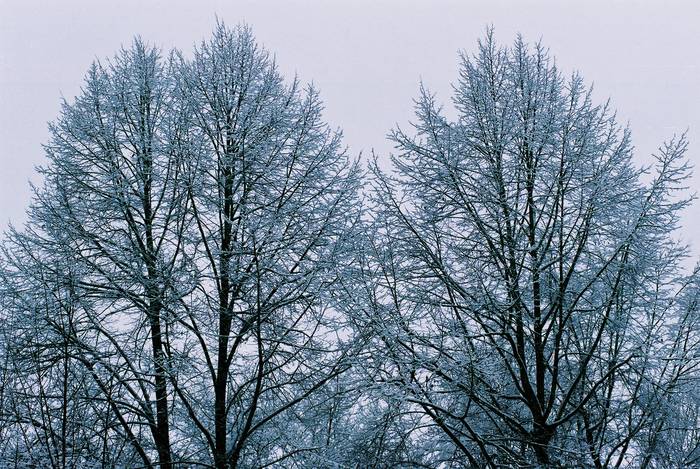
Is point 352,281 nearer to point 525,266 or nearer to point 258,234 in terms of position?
point 258,234

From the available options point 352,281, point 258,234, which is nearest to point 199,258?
point 258,234

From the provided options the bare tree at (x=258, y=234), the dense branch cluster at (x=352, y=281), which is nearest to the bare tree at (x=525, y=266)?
the dense branch cluster at (x=352, y=281)

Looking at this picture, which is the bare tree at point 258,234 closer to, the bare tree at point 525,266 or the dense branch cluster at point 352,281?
the dense branch cluster at point 352,281

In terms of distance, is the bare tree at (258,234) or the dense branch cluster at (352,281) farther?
the bare tree at (258,234)

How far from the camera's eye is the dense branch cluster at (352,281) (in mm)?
6574

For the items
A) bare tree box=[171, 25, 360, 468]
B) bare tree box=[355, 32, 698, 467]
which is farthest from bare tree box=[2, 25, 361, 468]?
bare tree box=[355, 32, 698, 467]

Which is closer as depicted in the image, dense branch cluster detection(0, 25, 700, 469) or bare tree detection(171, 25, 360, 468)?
dense branch cluster detection(0, 25, 700, 469)

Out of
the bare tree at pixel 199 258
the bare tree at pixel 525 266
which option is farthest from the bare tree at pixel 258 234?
the bare tree at pixel 525 266

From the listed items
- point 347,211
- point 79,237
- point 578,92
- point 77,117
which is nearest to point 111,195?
→ point 79,237

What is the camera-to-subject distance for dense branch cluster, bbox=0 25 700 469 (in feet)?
21.6

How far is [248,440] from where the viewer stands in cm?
814

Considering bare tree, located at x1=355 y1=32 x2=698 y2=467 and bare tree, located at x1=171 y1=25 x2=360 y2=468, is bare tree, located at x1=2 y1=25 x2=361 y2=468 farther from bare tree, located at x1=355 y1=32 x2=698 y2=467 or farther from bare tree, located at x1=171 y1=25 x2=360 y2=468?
bare tree, located at x1=355 y1=32 x2=698 y2=467

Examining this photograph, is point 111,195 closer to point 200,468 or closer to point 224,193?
point 224,193

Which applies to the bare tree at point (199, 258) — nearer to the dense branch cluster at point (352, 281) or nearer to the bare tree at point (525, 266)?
the dense branch cluster at point (352, 281)
